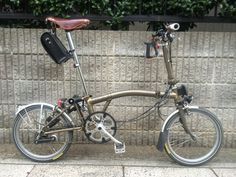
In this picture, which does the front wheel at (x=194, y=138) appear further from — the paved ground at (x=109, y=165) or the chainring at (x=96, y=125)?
the chainring at (x=96, y=125)

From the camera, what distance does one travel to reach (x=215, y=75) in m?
4.50

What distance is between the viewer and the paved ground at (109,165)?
A: 3932mm

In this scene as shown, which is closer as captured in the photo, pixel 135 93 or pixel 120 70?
pixel 135 93

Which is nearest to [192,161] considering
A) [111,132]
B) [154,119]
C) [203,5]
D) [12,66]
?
[154,119]

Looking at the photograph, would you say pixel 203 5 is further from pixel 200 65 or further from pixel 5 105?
pixel 5 105

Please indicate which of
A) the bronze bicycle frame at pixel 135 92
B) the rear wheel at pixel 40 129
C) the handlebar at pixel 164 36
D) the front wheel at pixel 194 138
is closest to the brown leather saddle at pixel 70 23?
the bronze bicycle frame at pixel 135 92

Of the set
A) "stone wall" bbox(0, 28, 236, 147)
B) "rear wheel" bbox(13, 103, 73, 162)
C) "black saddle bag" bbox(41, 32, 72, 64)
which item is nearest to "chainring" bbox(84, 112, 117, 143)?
"rear wheel" bbox(13, 103, 73, 162)

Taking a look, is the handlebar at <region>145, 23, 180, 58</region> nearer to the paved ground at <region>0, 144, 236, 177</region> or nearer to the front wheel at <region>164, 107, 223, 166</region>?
the front wheel at <region>164, 107, 223, 166</region>

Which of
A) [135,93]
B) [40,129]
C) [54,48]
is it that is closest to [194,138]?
[135,93]

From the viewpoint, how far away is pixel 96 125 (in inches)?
161

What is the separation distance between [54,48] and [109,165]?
5.22 ft

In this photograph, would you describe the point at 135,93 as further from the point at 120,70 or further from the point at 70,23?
the point at 70,23

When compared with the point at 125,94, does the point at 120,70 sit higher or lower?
higher

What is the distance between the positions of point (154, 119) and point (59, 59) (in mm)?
1554
